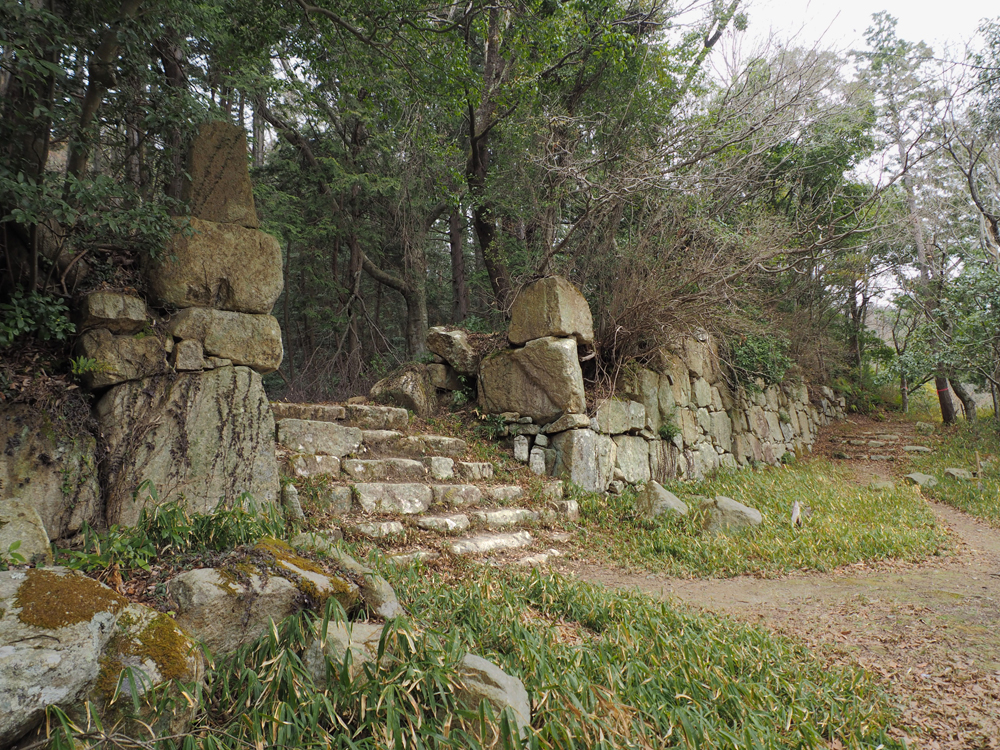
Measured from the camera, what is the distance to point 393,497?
16.7 feet

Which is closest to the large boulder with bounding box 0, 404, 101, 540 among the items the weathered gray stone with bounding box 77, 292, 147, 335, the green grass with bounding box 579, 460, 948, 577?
the weathered gray stone with bounding box 77, 292, 147, 335

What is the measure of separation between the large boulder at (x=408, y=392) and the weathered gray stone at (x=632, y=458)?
2.60 meters

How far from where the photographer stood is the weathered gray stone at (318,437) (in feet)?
16.9

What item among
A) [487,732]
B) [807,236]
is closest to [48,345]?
[487,732]

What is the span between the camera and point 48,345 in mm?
3732

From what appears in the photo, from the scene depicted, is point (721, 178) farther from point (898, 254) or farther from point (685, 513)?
point (898, 254)

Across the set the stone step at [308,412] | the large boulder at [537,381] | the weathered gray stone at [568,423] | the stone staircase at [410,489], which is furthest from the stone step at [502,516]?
the stone step at [308,412]

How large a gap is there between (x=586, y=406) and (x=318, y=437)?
355 cm

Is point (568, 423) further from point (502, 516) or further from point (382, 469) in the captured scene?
point (382, 469)

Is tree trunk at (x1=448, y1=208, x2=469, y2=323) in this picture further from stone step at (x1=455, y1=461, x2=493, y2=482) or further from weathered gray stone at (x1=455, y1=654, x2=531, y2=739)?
weathered gray stone at (x1=455, y1=654, x2=531, y2=739)

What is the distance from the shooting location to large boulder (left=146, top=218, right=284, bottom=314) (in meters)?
4.15

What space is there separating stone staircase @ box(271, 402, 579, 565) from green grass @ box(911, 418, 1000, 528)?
254 inches

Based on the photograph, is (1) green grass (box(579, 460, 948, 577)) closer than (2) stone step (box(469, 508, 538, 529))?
Yes

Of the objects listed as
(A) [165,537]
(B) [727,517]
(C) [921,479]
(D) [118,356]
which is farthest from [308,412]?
(C) [921,479]
